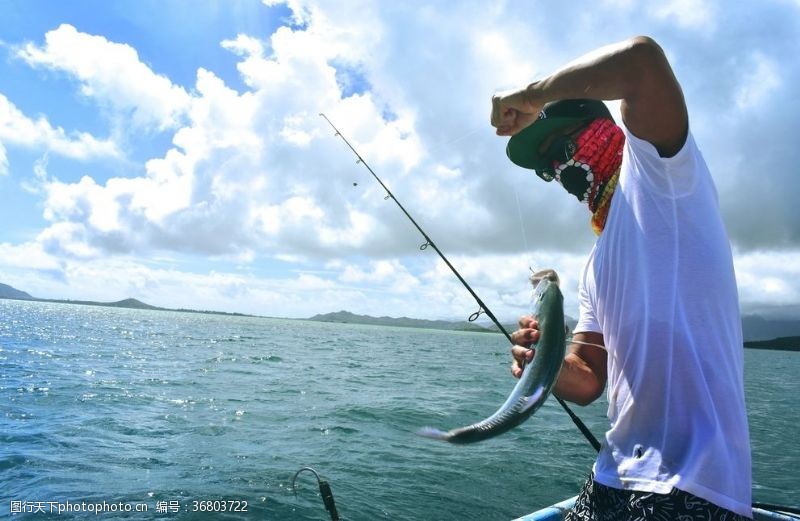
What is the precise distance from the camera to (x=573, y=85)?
2.07 m

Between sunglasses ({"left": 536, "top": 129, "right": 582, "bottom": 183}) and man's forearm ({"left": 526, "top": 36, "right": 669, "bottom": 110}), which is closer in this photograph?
man's forearm ({"left": 526, "top": 36, "right": 669, "bottom": 110})

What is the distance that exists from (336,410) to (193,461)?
→ 6265mm

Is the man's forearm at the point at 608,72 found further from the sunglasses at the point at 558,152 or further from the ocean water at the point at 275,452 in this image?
the ocean water at the point at 275,452

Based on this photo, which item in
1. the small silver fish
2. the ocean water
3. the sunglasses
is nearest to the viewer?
the small silver fish

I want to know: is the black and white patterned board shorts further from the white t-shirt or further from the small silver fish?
the small silver fish

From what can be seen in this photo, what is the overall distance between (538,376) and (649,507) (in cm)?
68

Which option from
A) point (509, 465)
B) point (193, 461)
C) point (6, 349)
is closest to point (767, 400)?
point (509, 465)

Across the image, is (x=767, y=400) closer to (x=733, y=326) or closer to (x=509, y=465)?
(x=509, y=465)

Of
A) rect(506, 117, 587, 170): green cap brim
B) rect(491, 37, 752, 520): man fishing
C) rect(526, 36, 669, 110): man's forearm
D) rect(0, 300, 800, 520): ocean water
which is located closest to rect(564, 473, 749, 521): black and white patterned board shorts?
rect(491, 37, 752, 520): man fishing

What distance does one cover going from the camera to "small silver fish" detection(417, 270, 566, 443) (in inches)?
86.3

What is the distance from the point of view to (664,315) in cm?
196

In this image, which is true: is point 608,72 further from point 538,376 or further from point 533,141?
point 538,376

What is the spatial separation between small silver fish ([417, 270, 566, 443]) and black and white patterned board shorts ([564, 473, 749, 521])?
488mm

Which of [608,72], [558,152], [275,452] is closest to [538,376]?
[558,152]
